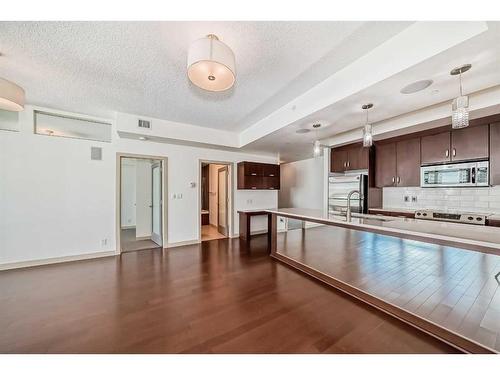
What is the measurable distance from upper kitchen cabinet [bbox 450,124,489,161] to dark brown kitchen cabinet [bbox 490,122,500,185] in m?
0.05

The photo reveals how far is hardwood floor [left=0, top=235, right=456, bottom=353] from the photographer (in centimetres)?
154

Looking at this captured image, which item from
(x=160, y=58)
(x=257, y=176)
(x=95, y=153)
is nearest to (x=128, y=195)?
(x=95, y=153)

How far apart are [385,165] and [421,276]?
7.41 ft

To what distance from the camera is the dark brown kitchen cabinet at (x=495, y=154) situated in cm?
276

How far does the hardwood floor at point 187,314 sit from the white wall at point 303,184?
13.1 feet

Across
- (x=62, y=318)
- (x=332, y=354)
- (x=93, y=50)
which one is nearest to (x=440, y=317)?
(x=332, y=354)

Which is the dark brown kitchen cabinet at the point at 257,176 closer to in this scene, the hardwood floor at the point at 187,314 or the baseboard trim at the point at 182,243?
the baseboard trim at the point at 182,243

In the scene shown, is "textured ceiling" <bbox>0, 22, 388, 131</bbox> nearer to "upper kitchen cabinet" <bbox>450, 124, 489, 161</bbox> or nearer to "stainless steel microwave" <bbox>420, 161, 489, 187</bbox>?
"upper kitchen cabinet" <bbox>450, 124, 489, 161</bbox>

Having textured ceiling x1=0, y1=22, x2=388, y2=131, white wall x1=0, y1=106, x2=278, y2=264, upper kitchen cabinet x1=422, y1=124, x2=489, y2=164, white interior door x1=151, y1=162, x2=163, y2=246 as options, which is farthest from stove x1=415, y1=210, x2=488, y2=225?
white interior door x1=151, y1=162, x2=163, y2=246

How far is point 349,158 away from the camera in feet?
14.7

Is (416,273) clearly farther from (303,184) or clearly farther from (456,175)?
(303,184)

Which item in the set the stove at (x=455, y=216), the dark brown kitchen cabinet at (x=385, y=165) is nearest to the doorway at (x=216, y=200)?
the dark brown kitchen cabinet at (x=385, y=165)

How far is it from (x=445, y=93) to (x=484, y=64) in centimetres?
61
